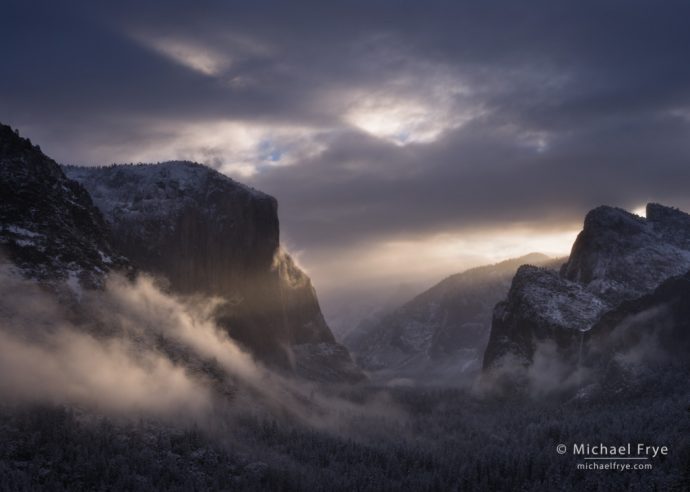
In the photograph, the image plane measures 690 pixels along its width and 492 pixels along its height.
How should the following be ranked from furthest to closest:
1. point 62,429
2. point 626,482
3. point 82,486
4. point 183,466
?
point 626,482 < point 183,466 < point 62,429 < point 82,486

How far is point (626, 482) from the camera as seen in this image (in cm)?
19662

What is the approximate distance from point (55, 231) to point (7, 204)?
14461mm

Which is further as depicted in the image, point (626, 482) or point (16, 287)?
point (626, 482)

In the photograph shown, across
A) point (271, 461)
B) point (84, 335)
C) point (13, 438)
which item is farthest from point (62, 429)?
point (271, 461)

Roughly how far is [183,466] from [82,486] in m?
30.3

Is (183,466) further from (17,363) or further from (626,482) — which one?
(626,482)

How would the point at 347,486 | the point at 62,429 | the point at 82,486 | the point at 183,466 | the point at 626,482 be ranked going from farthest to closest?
the point at 626,482 → the point at 347,486 → the point at 183,466 → the point at 62,429 → the point at 82,486

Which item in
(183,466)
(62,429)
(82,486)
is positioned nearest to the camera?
(82,486)

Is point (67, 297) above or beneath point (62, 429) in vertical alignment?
above

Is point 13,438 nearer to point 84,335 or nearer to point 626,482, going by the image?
point 84,335

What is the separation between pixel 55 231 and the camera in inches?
7805

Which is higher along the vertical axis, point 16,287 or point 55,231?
point 55,231

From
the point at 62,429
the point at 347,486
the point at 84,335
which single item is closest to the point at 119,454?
the point at 62,429

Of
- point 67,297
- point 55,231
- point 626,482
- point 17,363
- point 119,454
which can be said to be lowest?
point 626,482
